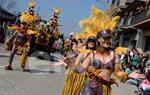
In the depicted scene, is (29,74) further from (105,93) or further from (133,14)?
(133,14)

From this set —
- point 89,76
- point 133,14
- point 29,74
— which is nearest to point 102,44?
point 89,76

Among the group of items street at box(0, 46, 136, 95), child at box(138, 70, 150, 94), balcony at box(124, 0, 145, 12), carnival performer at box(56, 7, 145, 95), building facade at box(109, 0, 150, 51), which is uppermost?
balcony at box(124, 0, 145, 12)

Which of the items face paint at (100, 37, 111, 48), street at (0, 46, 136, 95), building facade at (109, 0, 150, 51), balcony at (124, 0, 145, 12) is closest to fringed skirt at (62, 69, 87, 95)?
face paint at (100, 37, 111, 48)

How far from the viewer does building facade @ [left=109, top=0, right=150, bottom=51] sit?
3688 centimetres

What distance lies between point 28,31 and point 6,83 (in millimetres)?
4026

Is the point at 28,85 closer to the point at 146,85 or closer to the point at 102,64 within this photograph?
the point at 146,85

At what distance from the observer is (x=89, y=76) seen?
7.74 meters

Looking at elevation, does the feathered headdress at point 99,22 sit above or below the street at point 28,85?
above

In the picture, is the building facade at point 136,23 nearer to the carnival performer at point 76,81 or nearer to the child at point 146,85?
the child at point 146,85

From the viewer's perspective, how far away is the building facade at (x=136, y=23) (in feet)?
121

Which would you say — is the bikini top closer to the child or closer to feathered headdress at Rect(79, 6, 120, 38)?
feathered headdress at Rect(79, 6, 120, 38)

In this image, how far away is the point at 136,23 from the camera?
4031 cm

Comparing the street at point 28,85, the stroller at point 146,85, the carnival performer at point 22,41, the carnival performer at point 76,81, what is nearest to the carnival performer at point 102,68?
the carnival performer at point 76,81

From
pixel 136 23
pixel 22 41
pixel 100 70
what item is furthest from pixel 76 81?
pixel 136 23
